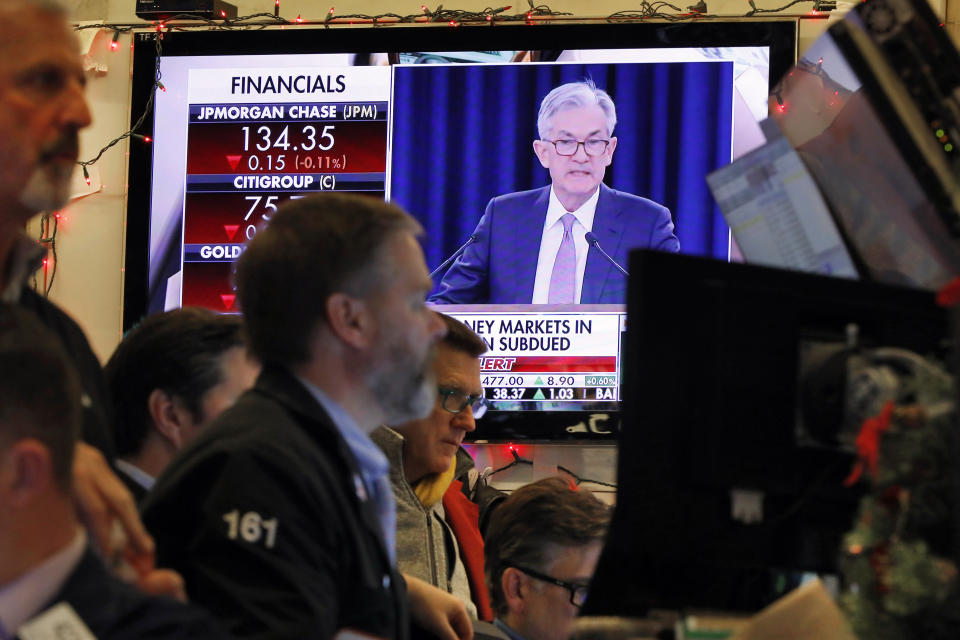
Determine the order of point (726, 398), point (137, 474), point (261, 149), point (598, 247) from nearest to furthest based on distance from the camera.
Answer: point (726, 398) < point (137, 474) < point (598, 247) < point (261, 149)

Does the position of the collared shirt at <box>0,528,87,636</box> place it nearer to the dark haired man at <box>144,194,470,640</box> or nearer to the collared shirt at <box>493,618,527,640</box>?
the dark haired man at <box>144,194,470,640</box>

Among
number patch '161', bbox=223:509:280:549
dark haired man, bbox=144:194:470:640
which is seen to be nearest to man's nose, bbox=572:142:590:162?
dark haired man, bbox=144:194:470:640

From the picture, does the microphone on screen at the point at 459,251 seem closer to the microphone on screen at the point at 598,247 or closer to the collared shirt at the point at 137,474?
the microphone on screen at the point at 598,247

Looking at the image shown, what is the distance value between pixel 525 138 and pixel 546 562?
2.85m

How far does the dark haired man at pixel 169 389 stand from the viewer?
8.23 ft

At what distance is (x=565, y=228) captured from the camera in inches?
209

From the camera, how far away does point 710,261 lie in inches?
56.6

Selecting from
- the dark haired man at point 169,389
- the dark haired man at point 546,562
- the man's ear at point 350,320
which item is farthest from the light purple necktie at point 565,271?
the man's ear at point 350,320

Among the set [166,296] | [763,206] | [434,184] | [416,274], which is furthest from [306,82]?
[763,206]

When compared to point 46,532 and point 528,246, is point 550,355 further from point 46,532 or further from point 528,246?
point 46,532

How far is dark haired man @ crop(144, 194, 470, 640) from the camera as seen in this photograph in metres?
1.64

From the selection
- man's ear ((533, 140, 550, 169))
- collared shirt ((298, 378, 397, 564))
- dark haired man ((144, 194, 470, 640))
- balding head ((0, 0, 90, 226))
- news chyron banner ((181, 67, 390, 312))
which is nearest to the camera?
dark haired man ((144, 194, 470, 640))

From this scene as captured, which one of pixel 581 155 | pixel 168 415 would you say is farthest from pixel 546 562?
pixel 581 155

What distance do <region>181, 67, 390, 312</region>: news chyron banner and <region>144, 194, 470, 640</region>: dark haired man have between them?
344 cm
